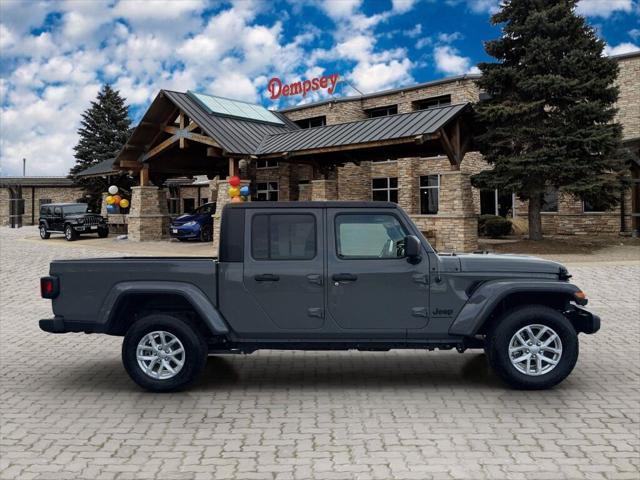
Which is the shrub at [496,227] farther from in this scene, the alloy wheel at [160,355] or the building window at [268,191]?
the alloy wheel at [160,355]

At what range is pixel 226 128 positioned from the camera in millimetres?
28156

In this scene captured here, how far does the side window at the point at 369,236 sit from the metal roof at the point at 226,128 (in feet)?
66.6

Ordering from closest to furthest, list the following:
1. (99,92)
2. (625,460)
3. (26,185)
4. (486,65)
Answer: (625,460) → (486,65) → (99,92) → (26,185)

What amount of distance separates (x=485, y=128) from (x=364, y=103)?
56.7 ft

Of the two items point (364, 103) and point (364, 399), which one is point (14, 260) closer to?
point (364, 399)

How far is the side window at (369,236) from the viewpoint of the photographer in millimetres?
6453

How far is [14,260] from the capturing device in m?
22.1

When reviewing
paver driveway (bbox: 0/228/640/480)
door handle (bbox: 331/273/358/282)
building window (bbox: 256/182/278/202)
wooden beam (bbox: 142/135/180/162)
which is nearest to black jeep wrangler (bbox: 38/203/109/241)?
wooden beam (bbox: 142/135/180/162)

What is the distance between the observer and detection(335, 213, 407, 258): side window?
21.2ft

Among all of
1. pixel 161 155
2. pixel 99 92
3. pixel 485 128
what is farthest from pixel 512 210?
pixel 99 92

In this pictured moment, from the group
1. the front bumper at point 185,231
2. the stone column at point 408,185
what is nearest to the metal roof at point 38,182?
the front bumper at point 185,231

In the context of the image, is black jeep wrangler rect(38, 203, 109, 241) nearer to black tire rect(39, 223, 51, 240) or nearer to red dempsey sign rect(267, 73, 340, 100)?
black tire rect(39, 223, 51, 240)

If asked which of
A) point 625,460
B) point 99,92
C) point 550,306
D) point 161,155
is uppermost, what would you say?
point 99,92

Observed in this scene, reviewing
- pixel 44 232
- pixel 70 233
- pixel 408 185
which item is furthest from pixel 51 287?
pixel 408 185
